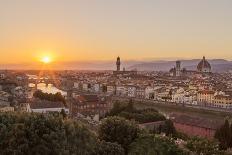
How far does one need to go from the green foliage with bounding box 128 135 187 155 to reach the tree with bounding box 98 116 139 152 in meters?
1.28

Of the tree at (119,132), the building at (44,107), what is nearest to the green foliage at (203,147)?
the tree at (119,132)

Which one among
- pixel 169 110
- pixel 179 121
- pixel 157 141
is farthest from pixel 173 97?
pixel 157 141

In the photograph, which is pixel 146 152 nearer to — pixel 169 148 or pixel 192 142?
pixel 169 148

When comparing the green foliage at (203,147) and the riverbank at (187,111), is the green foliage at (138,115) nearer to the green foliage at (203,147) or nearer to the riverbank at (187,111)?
the riverbank at (187,111)

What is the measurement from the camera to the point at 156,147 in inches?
514

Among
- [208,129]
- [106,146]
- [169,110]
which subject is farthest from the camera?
[169,110]

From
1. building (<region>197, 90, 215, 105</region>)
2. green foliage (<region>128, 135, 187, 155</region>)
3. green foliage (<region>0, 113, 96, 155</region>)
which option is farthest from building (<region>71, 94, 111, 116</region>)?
green foliage (<region>0, 113, 96, 155</region>)

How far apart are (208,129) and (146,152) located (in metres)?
14.7

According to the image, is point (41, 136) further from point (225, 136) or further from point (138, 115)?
point (138, 115)

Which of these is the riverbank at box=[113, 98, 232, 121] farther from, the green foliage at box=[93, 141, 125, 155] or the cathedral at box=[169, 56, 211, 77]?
the cathedral at box=[169, 56, 211, 77]

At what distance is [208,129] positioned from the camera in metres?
27.1

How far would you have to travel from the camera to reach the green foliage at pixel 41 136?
10711 millimetres

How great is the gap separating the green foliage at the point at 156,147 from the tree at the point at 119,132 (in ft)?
4.21

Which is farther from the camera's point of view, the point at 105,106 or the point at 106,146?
the point at 105,106
